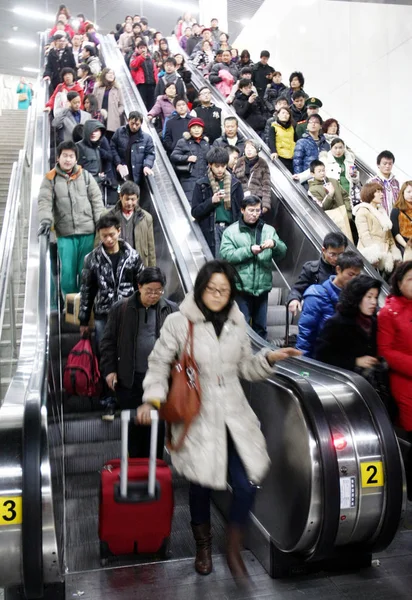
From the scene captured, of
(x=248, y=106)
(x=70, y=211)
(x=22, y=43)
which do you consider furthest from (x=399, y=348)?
(x=22, y=43)

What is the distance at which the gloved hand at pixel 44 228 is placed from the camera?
622 centimetres

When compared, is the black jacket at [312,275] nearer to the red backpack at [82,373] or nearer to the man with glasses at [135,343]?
the man with glasses at [135,343]

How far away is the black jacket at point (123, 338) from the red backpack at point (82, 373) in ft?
2.26

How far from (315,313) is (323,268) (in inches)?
44.1

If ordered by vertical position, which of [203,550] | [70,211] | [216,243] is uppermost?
[70,211]

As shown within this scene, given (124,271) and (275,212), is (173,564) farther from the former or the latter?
(275,212)

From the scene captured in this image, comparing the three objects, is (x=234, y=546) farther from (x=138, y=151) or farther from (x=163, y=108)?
(x=163, y=108)

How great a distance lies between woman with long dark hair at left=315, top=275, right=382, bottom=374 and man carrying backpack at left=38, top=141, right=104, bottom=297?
3.21m

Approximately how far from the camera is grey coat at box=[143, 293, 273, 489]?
3.20 m

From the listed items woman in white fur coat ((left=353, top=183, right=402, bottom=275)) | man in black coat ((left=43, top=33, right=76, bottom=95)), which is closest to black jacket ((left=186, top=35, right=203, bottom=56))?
man in black coat ((left=43, top=33, right=76, bottom=95))

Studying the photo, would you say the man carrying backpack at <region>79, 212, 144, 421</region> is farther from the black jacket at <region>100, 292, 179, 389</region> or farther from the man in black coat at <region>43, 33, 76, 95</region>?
the man in black coat at <region>43, 33, 76, 95</region>

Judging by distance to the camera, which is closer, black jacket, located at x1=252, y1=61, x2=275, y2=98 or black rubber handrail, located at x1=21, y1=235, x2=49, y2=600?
black rubber handrail, located at x1=21, y1=235, x2=49, y2=600

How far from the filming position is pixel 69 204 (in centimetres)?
663

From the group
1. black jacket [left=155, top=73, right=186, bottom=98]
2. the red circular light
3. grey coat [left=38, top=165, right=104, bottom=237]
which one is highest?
black jacket [left=155, top=73, right=186, bottom=98]
